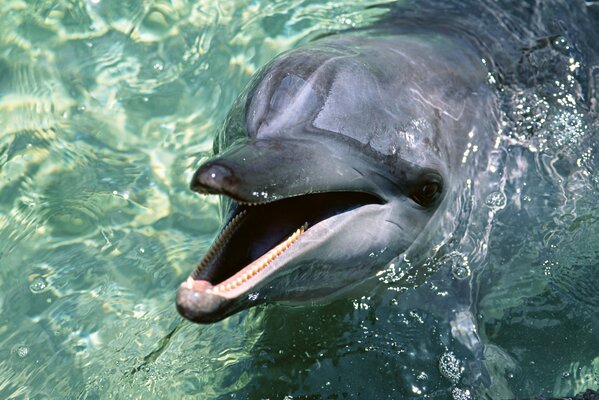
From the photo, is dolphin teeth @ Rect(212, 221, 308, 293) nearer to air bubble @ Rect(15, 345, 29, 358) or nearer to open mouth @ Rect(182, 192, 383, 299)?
open mouth @ Rect(182, 192, 383, 299)

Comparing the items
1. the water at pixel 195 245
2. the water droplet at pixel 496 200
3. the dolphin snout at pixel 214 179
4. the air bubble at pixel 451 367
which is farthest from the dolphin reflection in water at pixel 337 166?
the air bubble at pixel 451 367

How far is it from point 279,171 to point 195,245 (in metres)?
2.47

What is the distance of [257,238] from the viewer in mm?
4496

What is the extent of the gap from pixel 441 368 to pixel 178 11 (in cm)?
415

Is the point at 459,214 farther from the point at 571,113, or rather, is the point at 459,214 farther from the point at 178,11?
the point at 178,11

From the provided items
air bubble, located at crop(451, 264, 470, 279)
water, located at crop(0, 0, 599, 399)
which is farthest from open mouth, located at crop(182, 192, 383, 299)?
A: air bubble, located at crop(451, 264, 470, 279)

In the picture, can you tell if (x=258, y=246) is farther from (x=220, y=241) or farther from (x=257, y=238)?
(x=220, y=241)

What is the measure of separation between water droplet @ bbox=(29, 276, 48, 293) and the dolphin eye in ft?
9.04

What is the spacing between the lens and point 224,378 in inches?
221

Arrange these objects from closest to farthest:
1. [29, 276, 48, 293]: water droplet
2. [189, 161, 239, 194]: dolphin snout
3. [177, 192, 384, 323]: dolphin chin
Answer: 1. [189, 161, 239, 194]: dolphin snout
2. [177, 192, 384, 323]: dolphin chin
3. [29, 276, 48, 293]: water droplet

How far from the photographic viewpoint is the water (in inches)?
219

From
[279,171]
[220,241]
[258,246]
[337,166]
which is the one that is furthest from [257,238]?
[337,166]

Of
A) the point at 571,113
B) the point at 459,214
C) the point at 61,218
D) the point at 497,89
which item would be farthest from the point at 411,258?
the point at 61,218

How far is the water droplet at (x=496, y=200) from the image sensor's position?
229 inches
